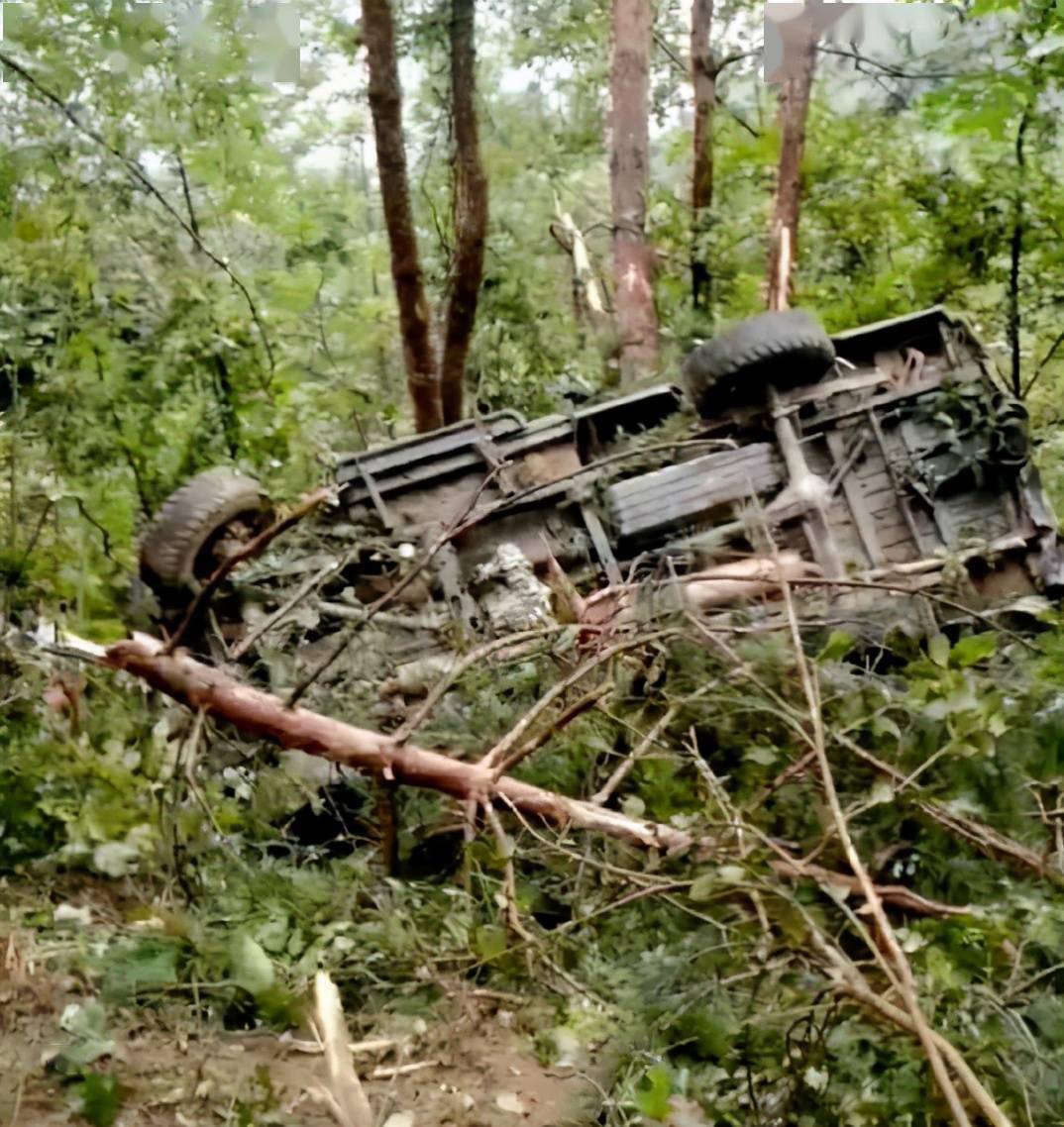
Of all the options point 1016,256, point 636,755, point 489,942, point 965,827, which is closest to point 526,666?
point 636,755

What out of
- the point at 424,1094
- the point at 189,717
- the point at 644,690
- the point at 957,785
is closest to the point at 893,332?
the point at 644,690

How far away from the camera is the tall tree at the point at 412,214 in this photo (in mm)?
6828

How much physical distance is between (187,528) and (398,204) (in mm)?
2896

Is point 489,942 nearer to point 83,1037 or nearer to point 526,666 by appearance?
point 83,1037

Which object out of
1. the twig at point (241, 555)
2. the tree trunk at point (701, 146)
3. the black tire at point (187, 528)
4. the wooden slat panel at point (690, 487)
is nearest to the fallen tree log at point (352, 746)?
the twig at point (241, 555)

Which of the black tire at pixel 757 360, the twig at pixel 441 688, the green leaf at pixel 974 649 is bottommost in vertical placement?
the green leaf at pixel 974 649

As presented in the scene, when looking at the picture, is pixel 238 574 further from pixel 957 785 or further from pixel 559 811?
pixel 957 785

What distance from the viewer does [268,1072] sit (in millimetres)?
2643

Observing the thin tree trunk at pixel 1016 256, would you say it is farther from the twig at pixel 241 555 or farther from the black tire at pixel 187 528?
the twig at pixel 241 555

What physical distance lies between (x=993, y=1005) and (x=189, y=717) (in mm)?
2914

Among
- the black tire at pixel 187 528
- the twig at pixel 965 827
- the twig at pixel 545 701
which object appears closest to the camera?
the twig at pixel 965 827

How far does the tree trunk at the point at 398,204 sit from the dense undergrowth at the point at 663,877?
3.98 meters

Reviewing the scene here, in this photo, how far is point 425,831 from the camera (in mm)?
4039

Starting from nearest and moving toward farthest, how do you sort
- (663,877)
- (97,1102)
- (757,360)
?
(97,1102) → (663,877) → (757,360)
